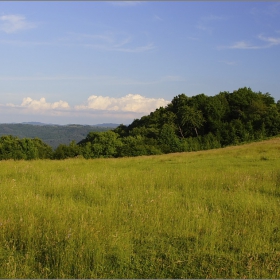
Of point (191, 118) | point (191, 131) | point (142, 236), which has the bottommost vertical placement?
point (142, 236)

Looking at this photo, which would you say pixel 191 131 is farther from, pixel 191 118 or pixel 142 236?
pixel 142 236

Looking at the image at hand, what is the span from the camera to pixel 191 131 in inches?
2933

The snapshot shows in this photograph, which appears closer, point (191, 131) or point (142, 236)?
point (142, 236)

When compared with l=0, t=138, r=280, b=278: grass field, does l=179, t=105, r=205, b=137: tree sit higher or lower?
higher

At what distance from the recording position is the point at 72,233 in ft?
14.6

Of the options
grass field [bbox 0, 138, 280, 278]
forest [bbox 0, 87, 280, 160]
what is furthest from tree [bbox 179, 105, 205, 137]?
grass field [bbox 0, 138, 280, 278]

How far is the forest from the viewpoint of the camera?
5984cm

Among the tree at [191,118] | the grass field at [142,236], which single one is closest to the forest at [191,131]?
the tree at [191,118]

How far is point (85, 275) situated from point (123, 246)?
77cm

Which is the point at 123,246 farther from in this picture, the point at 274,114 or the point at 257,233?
the point at 274,114

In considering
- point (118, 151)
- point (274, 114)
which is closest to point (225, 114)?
point (274, 114)

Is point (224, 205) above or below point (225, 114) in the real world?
below

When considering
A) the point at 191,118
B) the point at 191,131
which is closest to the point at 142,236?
the point at 191,118

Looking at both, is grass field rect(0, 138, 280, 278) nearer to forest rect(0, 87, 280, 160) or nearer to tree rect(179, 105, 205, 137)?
forest rect(0, 87, 280, 160)
